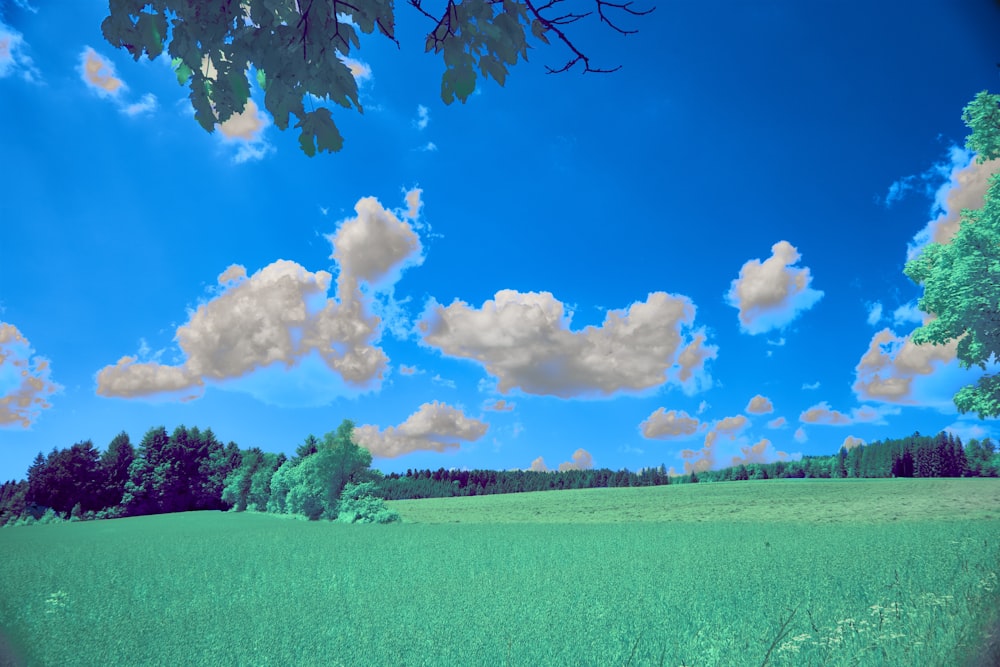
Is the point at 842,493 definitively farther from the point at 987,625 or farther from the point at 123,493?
the point at 123,493

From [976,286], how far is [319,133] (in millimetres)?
27039

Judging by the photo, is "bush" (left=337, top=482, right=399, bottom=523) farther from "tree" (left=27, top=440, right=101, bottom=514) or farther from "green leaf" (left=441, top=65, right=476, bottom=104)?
"green leaf" (left=441, top=65, right=476, bottom=104)

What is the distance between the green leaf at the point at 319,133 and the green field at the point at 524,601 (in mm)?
5385

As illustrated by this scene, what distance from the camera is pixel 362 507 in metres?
46.1

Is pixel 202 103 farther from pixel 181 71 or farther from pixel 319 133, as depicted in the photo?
pixel 319 133

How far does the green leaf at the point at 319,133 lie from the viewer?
12.5ft

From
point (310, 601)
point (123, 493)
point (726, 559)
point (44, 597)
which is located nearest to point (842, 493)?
point (726, 559)

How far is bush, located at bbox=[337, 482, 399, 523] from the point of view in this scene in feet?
148

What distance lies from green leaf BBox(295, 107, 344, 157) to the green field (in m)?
5.38

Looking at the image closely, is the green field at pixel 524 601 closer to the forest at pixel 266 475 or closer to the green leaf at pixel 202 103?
the green leaf at pixel 202 103

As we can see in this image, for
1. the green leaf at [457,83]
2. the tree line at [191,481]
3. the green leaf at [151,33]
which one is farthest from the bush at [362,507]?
the green leaf at [457,83]

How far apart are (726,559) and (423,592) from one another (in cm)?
966

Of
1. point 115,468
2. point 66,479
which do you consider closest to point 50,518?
point 66,479

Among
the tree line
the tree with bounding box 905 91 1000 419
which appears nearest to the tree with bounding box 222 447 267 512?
the tree line
